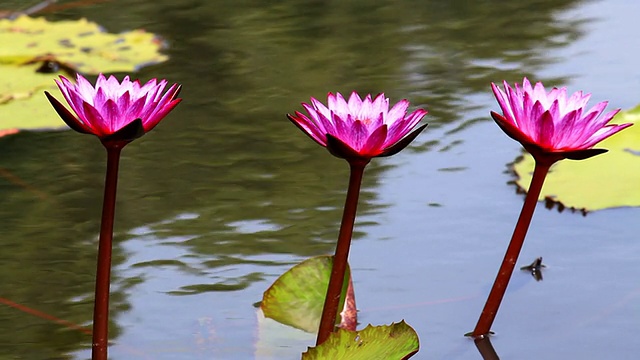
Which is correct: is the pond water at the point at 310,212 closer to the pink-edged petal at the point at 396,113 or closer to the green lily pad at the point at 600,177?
the green lily pad at the point at 600,177

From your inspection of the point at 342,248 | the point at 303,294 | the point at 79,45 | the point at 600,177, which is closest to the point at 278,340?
the point at 303,294

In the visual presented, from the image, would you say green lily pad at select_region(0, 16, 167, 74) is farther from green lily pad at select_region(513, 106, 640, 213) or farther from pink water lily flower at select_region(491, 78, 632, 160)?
pink water lily flower at select_region(491, 78, 632, 160)

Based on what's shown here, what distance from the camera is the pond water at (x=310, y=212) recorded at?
1.25 metres

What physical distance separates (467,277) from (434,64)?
1097mm

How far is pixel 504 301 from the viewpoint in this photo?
51.4 inches

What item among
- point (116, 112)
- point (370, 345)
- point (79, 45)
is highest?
point (79, 45)

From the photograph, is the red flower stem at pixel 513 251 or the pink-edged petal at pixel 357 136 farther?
the red flower stem at pixel 513 251

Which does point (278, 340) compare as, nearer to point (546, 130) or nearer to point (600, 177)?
point (546, 130)

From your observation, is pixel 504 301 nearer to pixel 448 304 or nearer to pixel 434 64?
pixel 448 304

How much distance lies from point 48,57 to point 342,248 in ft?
5.50

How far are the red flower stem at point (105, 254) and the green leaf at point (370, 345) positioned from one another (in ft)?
0.67

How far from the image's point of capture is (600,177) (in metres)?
1.77

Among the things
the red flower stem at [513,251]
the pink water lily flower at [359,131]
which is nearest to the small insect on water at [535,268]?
the red flower stem at [513,251]

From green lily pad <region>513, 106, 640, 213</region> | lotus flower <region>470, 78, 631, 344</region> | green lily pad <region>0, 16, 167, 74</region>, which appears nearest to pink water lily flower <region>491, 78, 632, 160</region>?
lotus flower <region>470, 78, 631, 344</region>
